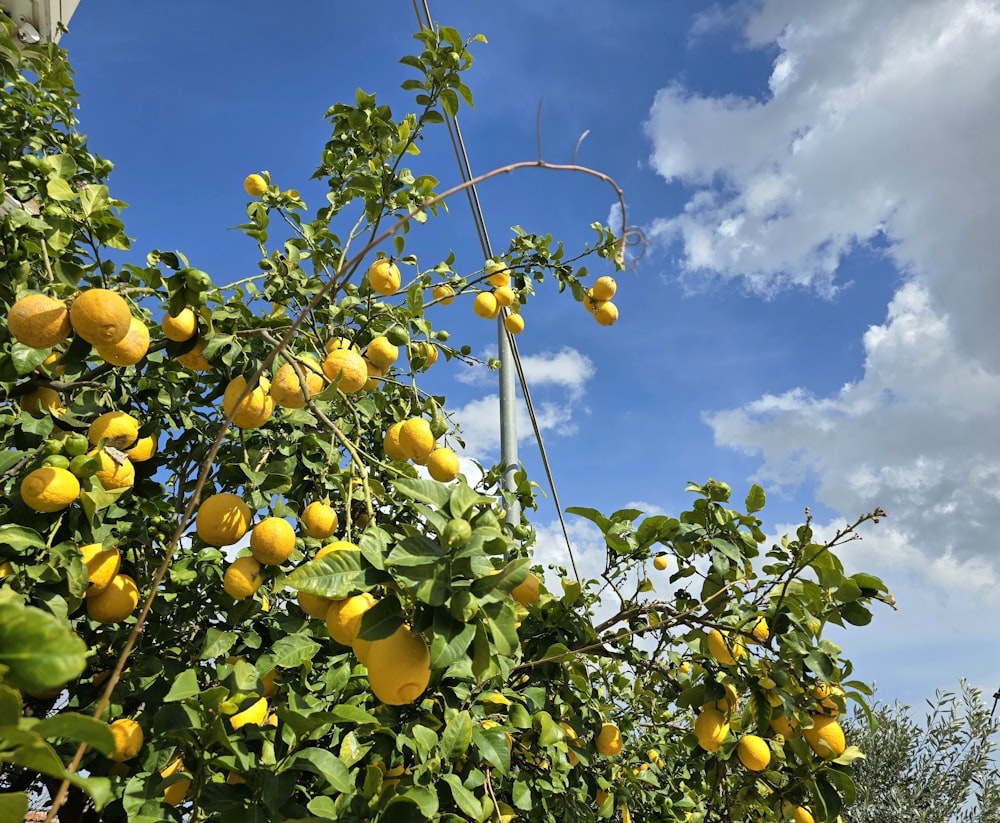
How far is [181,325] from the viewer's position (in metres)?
1.37

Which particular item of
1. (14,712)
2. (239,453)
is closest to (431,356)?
(239,453)

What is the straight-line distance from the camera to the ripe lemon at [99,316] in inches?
47.7

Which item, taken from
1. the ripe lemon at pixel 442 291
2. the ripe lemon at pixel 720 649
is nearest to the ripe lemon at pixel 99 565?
the ripe lemon at pixel 720 649

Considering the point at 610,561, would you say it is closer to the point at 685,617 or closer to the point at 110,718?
the point at 685,617

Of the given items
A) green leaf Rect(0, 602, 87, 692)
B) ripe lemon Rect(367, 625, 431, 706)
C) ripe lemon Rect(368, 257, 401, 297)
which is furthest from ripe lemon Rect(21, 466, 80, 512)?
ripe lemon Rect(368, 257, 401, 297)

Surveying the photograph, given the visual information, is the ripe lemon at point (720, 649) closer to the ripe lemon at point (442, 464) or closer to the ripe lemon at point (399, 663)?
the ripe lemon at point (442, 464)

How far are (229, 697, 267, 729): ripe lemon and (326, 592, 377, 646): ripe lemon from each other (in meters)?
0.42

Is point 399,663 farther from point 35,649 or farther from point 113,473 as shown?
point 113,473

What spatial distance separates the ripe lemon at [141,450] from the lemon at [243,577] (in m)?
0.45

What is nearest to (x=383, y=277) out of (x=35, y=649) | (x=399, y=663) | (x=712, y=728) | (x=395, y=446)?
(x=395, y=446)

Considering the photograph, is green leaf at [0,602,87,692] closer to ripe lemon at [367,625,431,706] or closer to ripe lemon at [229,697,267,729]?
ripe lemon at [367,625,431,706]

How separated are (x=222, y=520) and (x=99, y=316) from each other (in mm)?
440

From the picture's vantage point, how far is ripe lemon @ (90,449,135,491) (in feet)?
4.33

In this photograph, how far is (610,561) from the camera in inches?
76.0
